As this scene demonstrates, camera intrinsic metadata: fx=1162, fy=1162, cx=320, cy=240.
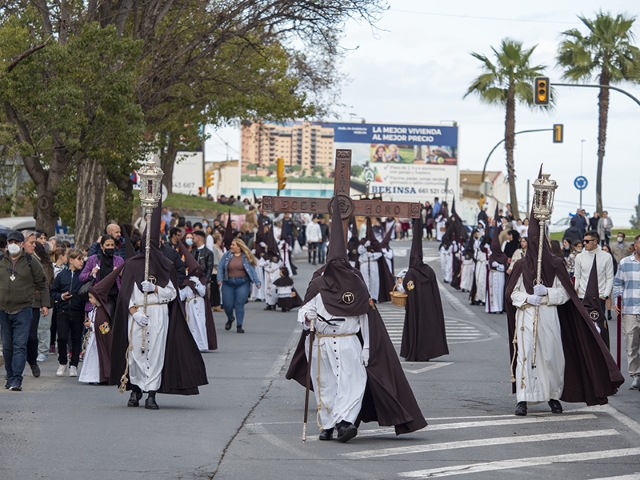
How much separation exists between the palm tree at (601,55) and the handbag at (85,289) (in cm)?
3546

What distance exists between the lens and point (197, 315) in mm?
17562

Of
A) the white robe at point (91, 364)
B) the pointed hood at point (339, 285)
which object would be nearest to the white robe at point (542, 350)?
the pointed hood at point (339, 285)

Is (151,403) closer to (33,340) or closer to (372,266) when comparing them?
(33,340)

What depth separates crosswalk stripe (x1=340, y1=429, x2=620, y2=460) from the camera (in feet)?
30.3

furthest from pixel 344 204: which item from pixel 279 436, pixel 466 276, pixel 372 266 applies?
pixel 466 276

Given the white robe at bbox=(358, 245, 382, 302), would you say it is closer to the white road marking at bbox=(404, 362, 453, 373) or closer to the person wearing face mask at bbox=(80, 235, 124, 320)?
A: the white road marking at bbox=(404, 362, 453, 373)

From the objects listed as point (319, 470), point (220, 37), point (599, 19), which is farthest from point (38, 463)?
point (599, 19)

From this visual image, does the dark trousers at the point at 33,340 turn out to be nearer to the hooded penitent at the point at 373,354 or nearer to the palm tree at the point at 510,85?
the hooded penitent at the point at 373,354

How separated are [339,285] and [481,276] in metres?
18.6

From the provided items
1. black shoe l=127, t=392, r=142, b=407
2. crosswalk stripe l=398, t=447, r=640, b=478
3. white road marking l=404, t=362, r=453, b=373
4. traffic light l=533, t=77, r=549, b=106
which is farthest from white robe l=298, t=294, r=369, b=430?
traffic light l=533, t=77, r=549, b=106

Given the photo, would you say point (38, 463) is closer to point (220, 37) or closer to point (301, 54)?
point (220, 37)

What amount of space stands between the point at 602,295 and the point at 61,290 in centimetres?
734

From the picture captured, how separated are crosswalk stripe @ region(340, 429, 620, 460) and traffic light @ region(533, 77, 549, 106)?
71.1 feet

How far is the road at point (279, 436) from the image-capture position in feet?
27.9
